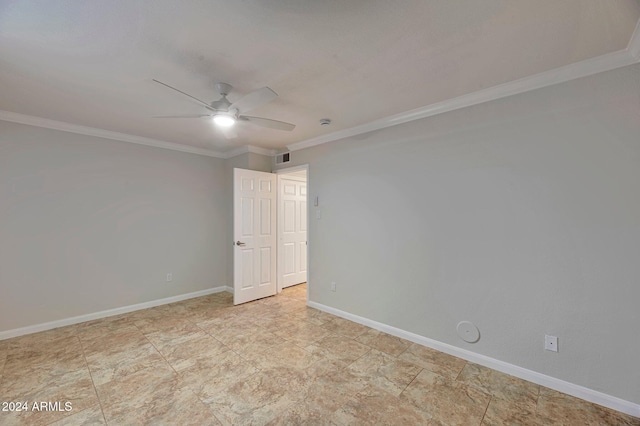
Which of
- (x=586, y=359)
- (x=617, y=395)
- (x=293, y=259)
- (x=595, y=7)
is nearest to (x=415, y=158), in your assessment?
(x=595, y=7)

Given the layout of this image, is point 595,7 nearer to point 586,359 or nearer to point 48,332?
point 586,359

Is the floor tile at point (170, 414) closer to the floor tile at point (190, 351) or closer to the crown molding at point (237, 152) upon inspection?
the floor tile at point (190, 351)

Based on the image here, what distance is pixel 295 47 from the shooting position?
1.79 metres

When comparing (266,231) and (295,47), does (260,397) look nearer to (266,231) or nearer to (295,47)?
(295,47)

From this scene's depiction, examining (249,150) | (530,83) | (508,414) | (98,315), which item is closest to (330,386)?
(508,414)

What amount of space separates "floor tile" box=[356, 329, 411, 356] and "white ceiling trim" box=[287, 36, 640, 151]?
97.1 inches

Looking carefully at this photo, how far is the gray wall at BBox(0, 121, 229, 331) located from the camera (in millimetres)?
3025

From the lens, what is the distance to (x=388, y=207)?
3.13 metres

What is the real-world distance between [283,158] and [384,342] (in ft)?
10.4

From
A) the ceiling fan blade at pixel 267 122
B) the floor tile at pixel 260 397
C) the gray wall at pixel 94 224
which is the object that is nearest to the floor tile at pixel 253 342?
the floor tile at pixel 260 397

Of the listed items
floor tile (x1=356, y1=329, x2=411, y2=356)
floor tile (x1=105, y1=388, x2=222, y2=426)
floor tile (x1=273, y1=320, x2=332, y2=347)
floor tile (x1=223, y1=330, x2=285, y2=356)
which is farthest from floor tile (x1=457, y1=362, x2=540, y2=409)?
floor tile (x1=105, y1=388, x2=222, y2=426)

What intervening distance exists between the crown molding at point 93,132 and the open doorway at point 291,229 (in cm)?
148

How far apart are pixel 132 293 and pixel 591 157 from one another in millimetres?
5385

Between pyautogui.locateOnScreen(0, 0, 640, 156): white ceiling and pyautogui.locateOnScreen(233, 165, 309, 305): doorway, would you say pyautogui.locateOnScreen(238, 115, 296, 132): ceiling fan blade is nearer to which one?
pyautogui.locateOnScreen(0, 0, 640, 156): white ceiling
